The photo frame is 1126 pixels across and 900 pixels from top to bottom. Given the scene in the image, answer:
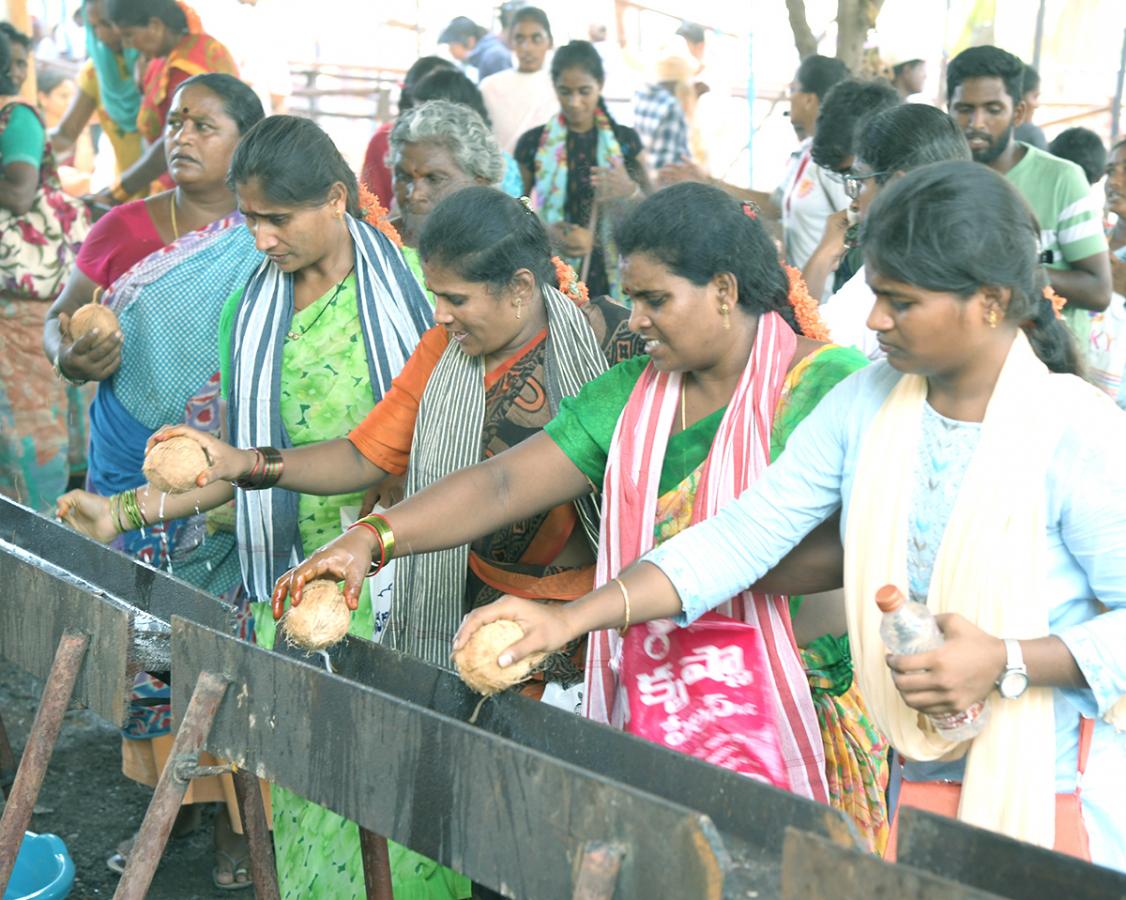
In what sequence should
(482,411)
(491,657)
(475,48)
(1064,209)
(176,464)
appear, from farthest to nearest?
(475,48)
(1064,209)
(482,411)
(176,464)
(491,657)

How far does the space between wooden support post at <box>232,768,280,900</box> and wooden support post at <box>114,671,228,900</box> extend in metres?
0.26

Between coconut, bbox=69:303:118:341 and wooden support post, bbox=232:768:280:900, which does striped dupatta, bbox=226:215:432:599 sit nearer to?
coconut, bbox=69:303:118:341

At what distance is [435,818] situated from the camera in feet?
6.73

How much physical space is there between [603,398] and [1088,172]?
4939mm

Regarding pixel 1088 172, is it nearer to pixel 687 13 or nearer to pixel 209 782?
pixel 209 782

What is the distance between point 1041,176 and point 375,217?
213cm

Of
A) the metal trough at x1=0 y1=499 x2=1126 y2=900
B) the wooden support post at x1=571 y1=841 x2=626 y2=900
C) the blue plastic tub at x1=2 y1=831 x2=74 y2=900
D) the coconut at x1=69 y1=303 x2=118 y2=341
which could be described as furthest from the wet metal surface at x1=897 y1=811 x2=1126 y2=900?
the coconut at x1=69 y1=303 x2=118 y2=341

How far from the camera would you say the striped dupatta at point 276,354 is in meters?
3.38

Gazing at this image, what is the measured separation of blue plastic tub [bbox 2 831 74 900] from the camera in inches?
130

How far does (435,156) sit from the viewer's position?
397cm

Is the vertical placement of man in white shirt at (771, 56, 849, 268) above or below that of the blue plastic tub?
above

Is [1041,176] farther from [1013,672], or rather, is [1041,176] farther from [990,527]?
[1013,672]

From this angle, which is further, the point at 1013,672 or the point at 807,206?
the point at 807,206

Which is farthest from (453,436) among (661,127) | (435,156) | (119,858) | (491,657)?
(661,127)
